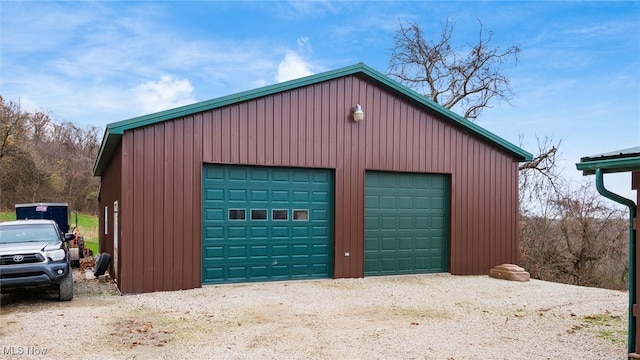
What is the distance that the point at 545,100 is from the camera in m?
19.8

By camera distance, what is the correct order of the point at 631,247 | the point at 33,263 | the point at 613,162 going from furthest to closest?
the point at 33,263 → the point at 631,247 → the point at 613,162

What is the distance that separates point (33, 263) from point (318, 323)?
4630mm

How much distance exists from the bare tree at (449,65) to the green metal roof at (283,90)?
1161cm

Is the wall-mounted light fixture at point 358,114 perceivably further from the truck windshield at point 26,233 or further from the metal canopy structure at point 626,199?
the truck windshield at point 26,233

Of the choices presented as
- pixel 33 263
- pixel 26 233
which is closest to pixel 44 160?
pixel 26 233

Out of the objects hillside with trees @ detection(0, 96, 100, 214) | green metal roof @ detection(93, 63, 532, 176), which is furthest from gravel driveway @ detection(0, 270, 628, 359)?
hillside with trees @ detection(0, 96, 100, 214)

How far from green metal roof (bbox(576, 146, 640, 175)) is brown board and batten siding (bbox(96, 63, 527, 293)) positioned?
235 inches

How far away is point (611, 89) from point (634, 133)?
6.61ft

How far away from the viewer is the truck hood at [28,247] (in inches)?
294

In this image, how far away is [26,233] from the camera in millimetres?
8586

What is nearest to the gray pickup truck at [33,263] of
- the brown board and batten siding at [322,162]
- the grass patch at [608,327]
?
the brown board and batten siding at [322,162]

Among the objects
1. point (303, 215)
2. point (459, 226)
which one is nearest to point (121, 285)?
point (303, 215)

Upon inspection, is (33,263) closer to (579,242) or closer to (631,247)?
(631,247)

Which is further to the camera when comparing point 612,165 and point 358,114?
point 358,114
